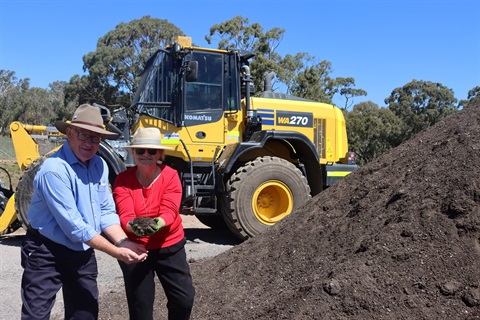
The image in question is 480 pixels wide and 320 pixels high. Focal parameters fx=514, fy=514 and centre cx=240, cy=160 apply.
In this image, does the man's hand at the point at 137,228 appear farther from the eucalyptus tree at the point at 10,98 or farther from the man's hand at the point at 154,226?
the eucalyptus tree at the point at 10,98

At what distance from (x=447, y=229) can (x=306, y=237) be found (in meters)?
1.38

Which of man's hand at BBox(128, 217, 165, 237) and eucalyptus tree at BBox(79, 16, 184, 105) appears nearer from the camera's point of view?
man's hand at BBox(128, 217, 165, 237)

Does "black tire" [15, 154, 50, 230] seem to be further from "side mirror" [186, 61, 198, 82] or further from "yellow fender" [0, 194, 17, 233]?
"side mirror" [186, 61, 198, 82]

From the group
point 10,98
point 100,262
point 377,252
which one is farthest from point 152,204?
point 10,98

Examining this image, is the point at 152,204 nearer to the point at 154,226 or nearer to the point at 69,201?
the point at 154,226

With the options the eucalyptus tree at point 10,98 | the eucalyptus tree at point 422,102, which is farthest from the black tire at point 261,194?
the eucalyptus tree at point 10,98

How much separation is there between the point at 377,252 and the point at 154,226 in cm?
174

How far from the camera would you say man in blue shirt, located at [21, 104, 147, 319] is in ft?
9.93

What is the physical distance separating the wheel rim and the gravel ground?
773 millimetres

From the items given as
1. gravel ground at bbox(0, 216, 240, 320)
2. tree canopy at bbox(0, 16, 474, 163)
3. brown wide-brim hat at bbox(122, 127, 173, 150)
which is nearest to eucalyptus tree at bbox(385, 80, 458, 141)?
tree canopy at bbox(0, 16, 474, 163)

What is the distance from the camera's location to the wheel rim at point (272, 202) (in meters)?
8.15

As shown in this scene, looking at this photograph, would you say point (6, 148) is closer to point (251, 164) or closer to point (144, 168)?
point (251, 164)

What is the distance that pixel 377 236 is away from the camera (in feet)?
13.4

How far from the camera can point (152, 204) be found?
3.39 meters
